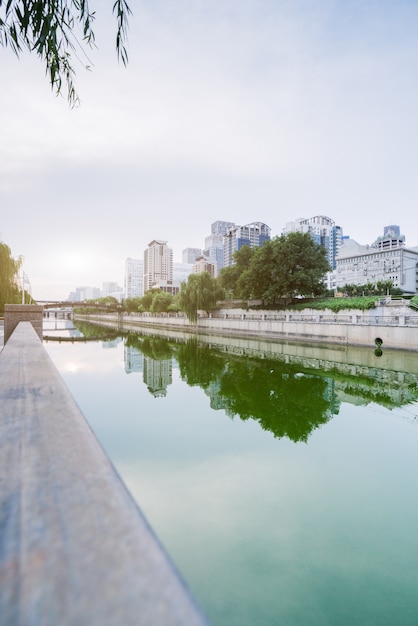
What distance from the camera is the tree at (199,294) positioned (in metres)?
30.4

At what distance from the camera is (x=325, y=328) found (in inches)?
754

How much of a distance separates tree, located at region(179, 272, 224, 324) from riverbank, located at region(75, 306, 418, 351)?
1496mm

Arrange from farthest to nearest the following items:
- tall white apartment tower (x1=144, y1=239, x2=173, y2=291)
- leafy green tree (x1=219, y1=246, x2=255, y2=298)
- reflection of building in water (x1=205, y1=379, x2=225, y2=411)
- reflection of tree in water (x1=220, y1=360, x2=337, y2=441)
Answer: tall white apartment tower (x1=144, y1=239, x2=173, y2=291)
leafy green tree (x1=219, y1=246, x2=255, y2=298)
reflection of building in water (x1=205, y1=379, x2=225, y2=411)
reflection of tree in water (x1=220, y1=360, x2=337, y2=441)

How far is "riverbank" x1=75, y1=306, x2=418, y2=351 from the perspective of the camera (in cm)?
1517

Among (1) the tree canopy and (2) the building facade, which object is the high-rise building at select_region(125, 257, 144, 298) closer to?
(2) the building facade

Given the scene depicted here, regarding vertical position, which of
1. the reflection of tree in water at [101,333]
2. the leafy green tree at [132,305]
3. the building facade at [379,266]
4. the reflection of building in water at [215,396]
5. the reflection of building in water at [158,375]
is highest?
the building facade at [379,266]

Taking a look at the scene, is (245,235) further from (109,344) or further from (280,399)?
(280,399)

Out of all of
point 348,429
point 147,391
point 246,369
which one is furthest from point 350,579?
point 246,369

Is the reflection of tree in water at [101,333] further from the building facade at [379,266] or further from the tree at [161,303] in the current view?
the building facade at [379,266]

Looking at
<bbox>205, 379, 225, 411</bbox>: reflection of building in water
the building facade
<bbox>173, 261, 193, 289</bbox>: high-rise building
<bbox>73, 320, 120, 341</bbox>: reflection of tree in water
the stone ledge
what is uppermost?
<bbox>173, 261, 193, 289</bbox>: high-rise building

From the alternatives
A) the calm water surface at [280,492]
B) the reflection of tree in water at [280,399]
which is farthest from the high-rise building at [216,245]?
the calm water surface at [280,492]

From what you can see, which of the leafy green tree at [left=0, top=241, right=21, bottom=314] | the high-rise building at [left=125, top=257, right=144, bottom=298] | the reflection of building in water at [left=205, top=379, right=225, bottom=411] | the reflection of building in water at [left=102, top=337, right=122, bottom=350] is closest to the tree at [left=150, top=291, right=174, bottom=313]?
the reflection of building in water at [left=102, top=337, right=122, bottom=350]

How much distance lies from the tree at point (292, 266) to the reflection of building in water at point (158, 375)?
14.3 metres

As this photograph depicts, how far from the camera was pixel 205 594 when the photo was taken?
2396 millimetres
